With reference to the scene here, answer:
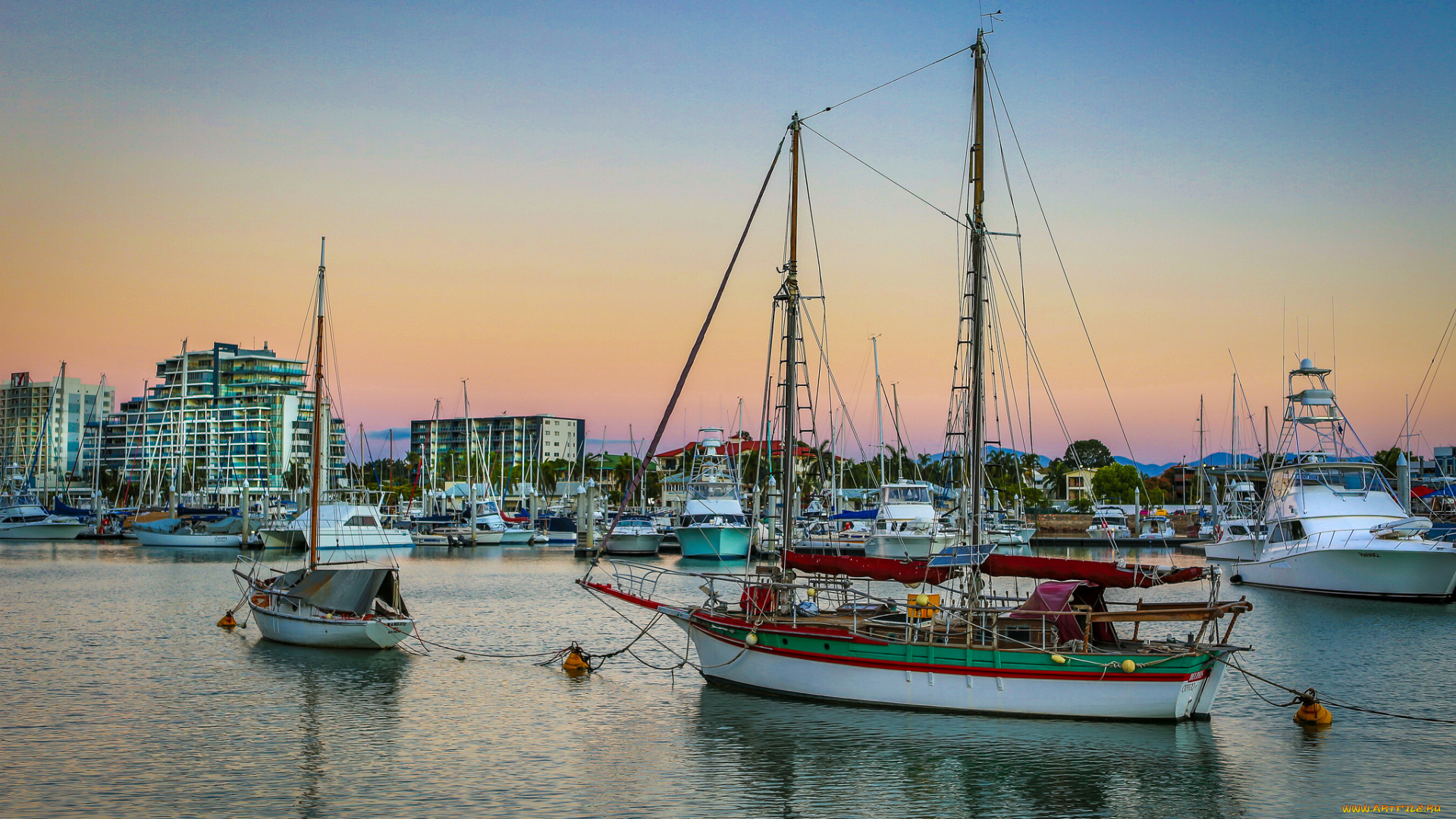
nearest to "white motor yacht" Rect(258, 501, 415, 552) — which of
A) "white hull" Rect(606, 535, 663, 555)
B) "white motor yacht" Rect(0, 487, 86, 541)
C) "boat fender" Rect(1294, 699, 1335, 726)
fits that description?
"white hull" Rect(606, 535, 663, 555)

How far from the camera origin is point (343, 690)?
31.4 meters

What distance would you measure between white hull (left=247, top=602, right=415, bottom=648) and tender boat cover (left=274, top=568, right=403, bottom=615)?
1.68 feet

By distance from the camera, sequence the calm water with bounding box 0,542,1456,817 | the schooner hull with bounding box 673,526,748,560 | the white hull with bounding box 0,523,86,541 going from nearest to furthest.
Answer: the calm water with bounding box 0,542,1456,817 < the schooner hull with bounding box 673,526,748,560 < the white hull with bounding box 0,523,86,541

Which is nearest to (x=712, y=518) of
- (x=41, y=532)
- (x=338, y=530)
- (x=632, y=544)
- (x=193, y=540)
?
(x=632, y=544)

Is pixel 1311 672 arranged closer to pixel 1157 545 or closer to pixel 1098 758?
pixel 1098 758

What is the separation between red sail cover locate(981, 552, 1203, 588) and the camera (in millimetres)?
26516

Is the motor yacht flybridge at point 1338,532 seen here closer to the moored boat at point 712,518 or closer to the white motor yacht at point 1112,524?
the moored boat at point 712,518

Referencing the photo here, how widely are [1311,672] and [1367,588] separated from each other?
2317 cm

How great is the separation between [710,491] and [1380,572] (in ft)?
172

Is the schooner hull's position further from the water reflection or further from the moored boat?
the water reflection

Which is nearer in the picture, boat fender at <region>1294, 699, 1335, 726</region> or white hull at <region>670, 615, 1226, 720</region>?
white hull at <region>670, 615, 1226, 720</region>

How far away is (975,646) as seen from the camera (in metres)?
26.1

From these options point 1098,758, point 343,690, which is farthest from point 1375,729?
point 343,690

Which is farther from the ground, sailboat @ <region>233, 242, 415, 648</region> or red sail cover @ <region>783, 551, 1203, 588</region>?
red sail cover @ <region>783, 551, 1203, 588</region>
